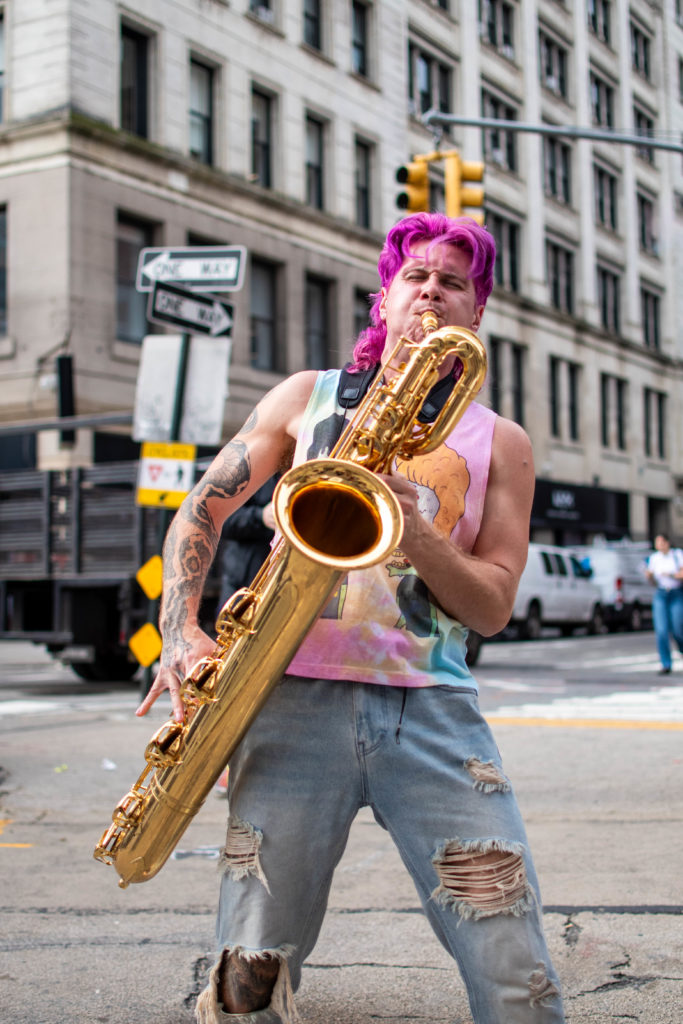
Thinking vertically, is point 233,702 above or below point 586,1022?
above

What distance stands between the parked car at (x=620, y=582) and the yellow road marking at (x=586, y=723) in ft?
56.6

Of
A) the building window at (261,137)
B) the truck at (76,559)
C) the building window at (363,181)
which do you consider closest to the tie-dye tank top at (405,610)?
the truck at (76,559)

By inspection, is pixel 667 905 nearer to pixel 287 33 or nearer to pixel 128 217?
pixel 128 217

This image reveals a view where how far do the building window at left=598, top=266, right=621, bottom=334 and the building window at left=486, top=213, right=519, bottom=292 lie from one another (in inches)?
245

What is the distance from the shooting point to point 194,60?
24266mm

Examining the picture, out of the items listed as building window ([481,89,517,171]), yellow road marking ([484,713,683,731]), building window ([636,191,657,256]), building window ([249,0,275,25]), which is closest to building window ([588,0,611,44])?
building window ([636,191,657,256])

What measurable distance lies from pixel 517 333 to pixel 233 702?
35.7m

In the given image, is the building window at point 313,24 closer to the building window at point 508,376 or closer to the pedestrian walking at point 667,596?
the building window at point 508,376

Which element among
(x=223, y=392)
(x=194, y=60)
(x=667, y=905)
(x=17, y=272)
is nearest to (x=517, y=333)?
(x=194, y=60)

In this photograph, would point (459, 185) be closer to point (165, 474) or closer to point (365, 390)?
point (165, 474)

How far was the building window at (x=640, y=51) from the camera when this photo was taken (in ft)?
148

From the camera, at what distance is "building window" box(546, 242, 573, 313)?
1565 inches

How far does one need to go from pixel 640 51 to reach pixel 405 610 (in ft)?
159

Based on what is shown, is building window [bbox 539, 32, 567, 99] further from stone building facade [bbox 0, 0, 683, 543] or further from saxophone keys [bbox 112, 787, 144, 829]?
saxophone keys [bbox 112, 787, 144, 829]
